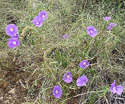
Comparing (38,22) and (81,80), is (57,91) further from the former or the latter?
(38,22)

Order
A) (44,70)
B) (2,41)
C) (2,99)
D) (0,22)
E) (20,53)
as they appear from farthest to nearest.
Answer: (0,22) < (2,41) < (20,53) < (2,99) < (44,70)

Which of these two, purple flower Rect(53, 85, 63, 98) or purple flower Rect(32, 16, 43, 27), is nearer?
purple flower Rect(53, 85, 63, 98)

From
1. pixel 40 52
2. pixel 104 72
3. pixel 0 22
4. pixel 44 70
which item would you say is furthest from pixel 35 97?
pixel 0 22

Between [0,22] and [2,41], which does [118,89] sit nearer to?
[2,41]

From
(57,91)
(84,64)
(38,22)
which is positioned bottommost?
(57,91)

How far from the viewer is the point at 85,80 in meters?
1.70

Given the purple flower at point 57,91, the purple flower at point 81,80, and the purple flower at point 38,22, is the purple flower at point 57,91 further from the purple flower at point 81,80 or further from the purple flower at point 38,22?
the purple flower at point 38,22

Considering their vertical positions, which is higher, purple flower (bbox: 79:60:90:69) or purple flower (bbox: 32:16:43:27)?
purple flower (bbox: 32:16:43:27)

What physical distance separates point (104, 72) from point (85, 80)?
0.91 feet

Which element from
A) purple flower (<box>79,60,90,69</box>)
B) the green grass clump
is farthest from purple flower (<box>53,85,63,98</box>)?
purple flower (<box>79,60,90,69</box>)

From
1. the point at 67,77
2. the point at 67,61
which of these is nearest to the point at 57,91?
the point at 67,77

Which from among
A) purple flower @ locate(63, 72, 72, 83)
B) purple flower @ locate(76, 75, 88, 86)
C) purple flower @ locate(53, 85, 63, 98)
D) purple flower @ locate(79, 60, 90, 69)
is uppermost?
purple flower @ locate(79, 60, 90, 69)

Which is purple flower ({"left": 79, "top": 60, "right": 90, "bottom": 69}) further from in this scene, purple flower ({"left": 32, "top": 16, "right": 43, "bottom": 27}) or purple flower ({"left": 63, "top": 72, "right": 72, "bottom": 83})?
purple flower ({"left": 32, "top": 16, "right": 43, "bottom": 27})

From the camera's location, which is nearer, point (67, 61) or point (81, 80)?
point (81, 80)
